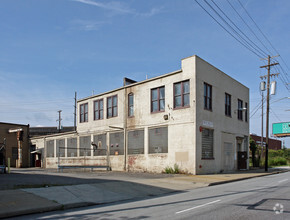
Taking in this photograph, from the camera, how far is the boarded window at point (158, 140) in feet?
81.8

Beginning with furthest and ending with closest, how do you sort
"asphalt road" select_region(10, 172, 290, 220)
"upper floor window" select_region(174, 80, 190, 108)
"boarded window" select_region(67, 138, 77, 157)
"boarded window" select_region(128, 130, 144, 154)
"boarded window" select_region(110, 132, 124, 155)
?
"boarded window" select_region(67, 138, 77, 157) → "boarded window" select_region(110, 132, 124, 155) → "boarded window" select_region(128, 130, 144, 154) → "upper floor window" select_region(174, 80, 190, 108) → "asphalt road" select_region(10, 172, 290, 220)

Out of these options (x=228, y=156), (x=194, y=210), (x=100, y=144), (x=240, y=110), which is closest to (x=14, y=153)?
(x=100, y=144)

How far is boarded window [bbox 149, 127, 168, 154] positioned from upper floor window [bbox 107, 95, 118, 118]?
5675 mm

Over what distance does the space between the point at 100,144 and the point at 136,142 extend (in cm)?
570

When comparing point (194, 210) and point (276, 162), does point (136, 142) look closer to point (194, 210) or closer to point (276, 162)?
point (194, 210)

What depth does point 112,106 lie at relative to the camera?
101 ft

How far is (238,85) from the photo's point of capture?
30375 millimetres

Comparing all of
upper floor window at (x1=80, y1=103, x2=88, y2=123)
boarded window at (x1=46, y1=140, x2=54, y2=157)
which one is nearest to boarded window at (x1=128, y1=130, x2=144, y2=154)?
upper floor window at (x1=80, y1=103, x2=88, y2=123)

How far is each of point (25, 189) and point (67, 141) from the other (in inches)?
961

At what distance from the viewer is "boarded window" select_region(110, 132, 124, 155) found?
28.7m

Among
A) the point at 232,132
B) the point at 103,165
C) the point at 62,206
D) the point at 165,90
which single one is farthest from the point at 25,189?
the point at 232,132

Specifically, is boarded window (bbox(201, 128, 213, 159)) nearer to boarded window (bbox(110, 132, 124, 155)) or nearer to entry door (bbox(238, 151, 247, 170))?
entry door (bbox(238, 151, 247, 170))

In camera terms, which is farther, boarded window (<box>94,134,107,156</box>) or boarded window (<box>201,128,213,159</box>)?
boarded window (<box>94,134,107,156</box>)

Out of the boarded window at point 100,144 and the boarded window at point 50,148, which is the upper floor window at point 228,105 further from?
the boarded window at point 50,148
